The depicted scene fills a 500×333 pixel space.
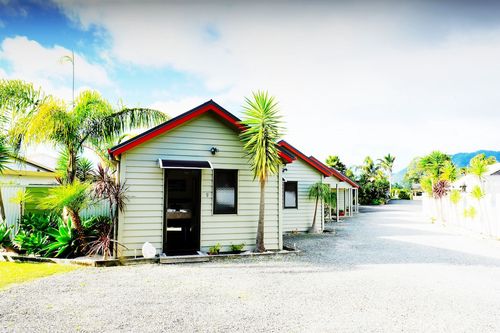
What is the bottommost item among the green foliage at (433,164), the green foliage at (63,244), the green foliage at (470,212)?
the green foliage at (63,244)

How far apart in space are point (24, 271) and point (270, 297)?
5.77m

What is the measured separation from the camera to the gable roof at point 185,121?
26.2 ft

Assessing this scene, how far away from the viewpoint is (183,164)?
8.42 metres

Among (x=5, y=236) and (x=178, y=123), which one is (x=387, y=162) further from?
(x=5, y=236)

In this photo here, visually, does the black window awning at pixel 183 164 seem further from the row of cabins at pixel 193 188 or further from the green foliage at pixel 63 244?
the green foliage at pixel 63 244

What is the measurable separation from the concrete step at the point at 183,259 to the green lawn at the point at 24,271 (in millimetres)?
2092

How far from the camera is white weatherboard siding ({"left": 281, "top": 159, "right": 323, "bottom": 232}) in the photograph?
14367 mm

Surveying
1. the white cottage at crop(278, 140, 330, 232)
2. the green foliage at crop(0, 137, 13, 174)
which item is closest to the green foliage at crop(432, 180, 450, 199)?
the white cottage at crop(278, 140, 330, 232)

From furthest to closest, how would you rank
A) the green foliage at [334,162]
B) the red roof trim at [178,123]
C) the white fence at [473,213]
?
the green foliage at [334,162], the white fence at [473,213], the red roof trim at [178,123]

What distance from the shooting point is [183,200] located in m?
9.16

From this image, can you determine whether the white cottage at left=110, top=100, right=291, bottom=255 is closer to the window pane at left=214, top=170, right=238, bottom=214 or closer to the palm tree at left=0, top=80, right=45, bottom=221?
the window pane at left=214, top=170, right=238, bottom=214

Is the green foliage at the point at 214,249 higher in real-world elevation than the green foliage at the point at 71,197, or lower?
lower

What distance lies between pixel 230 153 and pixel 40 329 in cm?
623

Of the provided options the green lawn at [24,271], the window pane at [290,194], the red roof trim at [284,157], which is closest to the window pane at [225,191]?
the red roof trim at [284,157]
